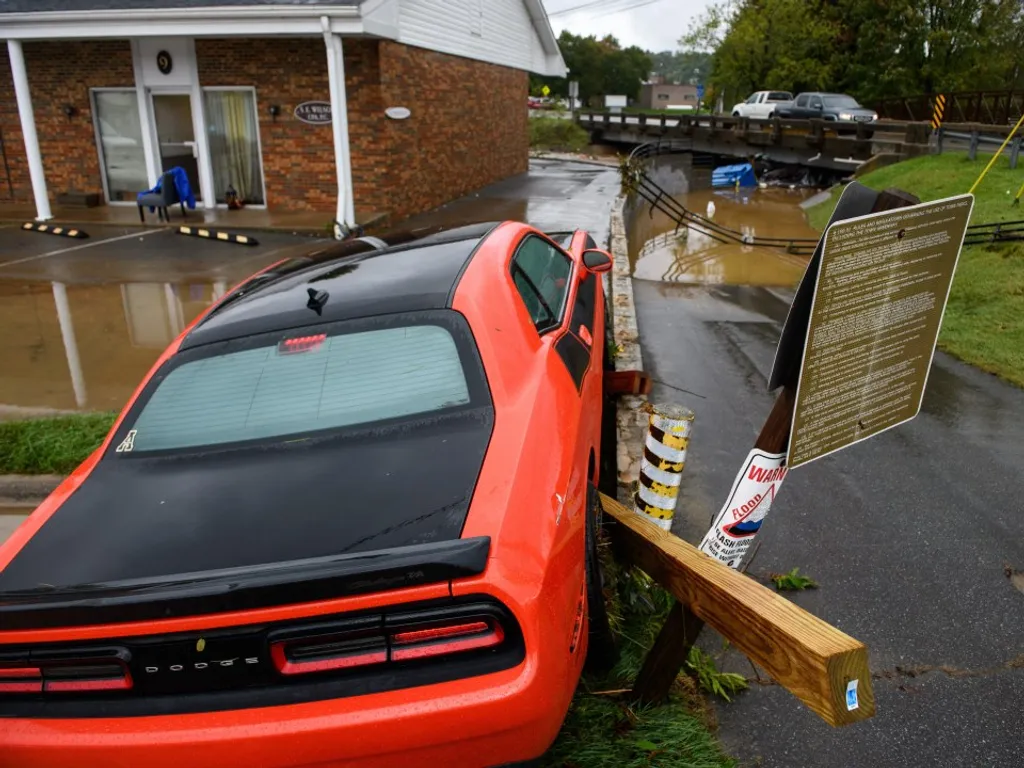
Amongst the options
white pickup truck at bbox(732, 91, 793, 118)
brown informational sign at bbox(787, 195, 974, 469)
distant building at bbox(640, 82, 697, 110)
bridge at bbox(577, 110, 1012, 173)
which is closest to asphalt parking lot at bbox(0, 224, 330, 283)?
brown informational sign at bbox(787, 195, 974, 469)

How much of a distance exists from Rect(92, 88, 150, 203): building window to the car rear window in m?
12.7

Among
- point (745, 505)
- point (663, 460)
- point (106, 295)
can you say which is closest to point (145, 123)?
point (106, 295)

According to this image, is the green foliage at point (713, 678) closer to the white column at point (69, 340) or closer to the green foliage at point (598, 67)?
the white column at point (69, 340)

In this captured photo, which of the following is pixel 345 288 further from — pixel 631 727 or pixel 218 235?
pixel 218 235

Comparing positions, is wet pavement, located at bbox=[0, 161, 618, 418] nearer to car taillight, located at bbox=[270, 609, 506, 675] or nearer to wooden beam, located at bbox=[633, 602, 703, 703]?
car taillight, located at bbox=[270, 609, 506, 675]

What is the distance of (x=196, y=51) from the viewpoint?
12.8m

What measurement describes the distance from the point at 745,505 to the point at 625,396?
2868 millimetres

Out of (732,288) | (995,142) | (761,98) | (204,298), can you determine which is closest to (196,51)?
(204,298)

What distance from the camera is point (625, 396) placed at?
5637 millimetres

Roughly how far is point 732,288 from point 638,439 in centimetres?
647

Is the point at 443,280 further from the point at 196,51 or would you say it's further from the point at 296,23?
the point at 196,51

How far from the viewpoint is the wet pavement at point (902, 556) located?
9.05 ft

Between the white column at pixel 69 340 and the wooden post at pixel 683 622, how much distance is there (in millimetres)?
4716

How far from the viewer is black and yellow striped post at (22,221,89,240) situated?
11.6 meters
